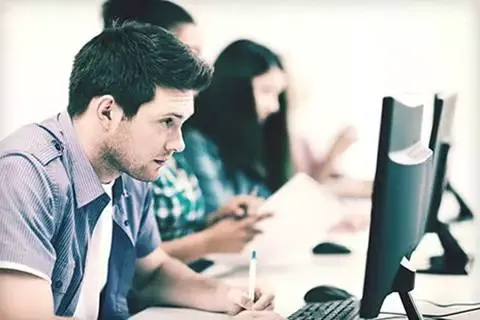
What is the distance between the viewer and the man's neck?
1.36 meters

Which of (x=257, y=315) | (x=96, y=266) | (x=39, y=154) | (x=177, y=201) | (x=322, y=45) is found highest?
(x=322, y=45)

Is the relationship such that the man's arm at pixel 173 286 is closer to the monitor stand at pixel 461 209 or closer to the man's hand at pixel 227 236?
the man's hand at pixel 227 236

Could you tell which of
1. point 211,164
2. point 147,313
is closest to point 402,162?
point 211,164

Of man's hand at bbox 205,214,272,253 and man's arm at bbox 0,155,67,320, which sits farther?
man's hand at bbox 205,214,272,253

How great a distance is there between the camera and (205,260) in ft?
4.62

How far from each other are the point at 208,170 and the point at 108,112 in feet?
0.72

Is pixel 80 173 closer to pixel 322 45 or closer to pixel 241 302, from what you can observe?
pixel 241 302

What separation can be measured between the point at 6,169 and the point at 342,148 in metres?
0.63

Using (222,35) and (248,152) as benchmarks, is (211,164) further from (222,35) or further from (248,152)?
(222,35)

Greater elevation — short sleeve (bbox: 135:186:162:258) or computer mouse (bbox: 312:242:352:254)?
short sleeve (bbox: 135:186:162:258)

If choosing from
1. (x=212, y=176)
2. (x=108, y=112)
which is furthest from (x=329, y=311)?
(x=108, y=112)

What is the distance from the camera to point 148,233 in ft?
4.60

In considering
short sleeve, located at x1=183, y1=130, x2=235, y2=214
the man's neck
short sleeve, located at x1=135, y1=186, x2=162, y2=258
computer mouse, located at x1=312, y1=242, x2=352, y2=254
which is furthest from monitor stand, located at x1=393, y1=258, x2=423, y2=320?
the man's neck

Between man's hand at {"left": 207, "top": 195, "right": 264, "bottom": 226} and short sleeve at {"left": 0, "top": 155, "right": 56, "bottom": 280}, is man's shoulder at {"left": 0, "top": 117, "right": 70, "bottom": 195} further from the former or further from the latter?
man's hand at {"left": 207, "top": 195, "right": 264, "bottom": 226}
